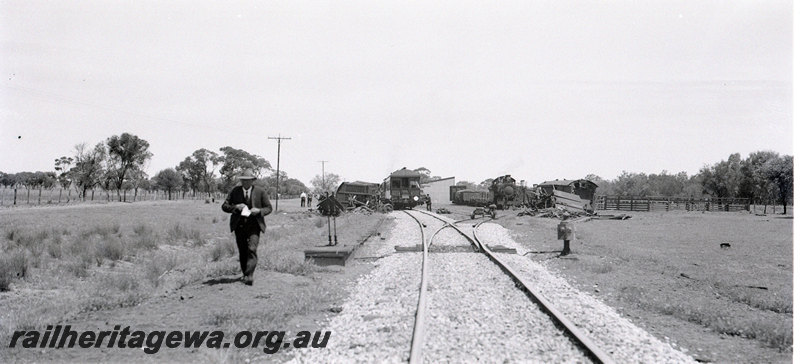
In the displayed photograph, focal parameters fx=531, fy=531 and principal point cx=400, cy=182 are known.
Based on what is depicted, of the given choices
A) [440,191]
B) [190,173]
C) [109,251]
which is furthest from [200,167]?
[109,251]

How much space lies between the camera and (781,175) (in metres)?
47.4

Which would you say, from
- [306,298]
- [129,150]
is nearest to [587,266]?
[306,298]

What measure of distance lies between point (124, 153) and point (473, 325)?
2783 inches

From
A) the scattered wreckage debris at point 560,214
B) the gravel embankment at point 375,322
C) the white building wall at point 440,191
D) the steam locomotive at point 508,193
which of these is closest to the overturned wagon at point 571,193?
the steam locomotive at point 508,193

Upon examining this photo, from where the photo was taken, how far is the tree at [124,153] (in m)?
65.9

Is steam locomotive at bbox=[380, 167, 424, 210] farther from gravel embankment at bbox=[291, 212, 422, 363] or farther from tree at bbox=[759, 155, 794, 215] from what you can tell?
tree at bbox=[759, 155, 794, 215]

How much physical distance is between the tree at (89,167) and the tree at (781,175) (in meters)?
70.1

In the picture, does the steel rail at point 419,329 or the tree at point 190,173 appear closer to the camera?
the steel rail at point 419,329

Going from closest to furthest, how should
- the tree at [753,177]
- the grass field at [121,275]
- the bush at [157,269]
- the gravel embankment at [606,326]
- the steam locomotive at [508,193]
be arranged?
the gravel embankment at [606,326] → the grass field at [121,275] → the bush at [157,269] → the steam locomotive at [508,193] → the tree at [753,177]

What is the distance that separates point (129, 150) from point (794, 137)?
72.8 metres

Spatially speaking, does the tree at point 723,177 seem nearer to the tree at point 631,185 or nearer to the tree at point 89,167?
the tree at point 631,185

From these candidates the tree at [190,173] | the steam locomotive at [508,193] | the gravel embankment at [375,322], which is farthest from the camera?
the tree at [190,173]

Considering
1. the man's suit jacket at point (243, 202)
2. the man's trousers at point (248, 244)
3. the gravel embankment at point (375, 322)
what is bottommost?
the gravel embankment at point (375, 322)

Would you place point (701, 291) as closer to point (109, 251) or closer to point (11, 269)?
point (11, 269)
